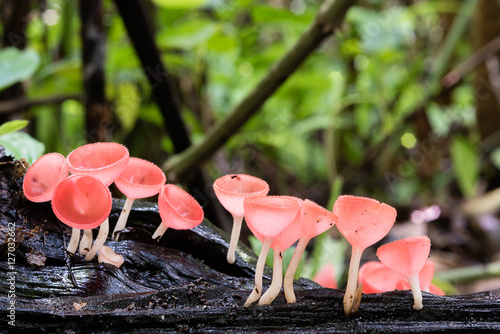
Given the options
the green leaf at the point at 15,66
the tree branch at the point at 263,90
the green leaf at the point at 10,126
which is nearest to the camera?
the green leaf at the point at 10,126

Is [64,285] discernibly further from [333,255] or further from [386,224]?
[333,255]

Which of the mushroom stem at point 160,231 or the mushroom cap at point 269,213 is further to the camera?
the mushroom stem at point 160,231

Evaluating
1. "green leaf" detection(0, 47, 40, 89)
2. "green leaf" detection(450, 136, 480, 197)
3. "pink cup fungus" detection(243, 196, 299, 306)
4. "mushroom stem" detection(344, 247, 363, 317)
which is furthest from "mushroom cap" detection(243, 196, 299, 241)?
"green leaf" detection(450, 136, 480, 197)

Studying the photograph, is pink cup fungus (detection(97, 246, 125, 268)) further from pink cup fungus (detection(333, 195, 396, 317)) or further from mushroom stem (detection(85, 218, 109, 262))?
pink cup fungus (detection(333, 195, 396, 317))

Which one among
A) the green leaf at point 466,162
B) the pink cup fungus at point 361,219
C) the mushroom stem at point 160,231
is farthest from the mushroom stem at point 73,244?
the green leaf at point 466,162

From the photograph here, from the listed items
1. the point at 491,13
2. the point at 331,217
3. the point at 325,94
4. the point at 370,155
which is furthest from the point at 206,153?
the point at 491,13

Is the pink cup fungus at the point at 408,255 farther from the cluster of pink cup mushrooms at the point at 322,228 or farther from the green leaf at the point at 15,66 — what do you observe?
the green leaf at the point at 15,66
